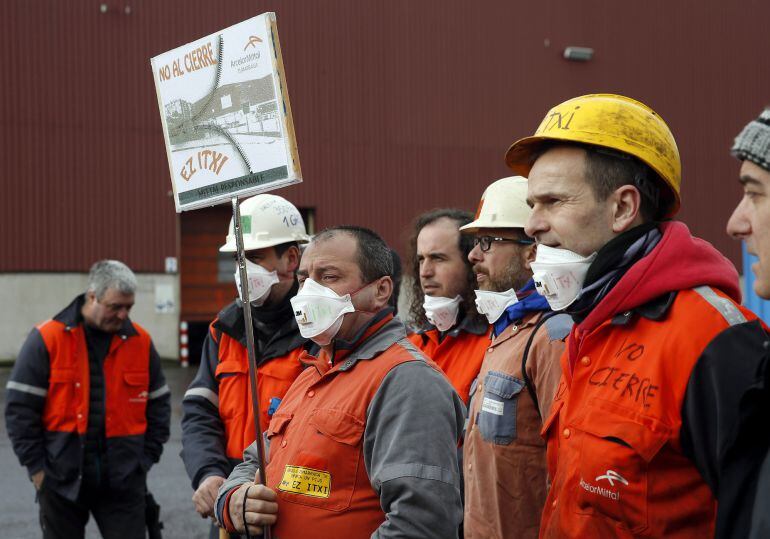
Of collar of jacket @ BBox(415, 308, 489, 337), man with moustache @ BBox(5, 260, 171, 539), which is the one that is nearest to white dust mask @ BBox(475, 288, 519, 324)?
collar of jacket @ BBox(415, 308, 489, 337)

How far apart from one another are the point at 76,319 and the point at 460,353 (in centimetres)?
280

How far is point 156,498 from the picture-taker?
7.46m

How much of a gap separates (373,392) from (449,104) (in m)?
19.1

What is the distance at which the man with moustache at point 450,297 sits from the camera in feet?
13.0

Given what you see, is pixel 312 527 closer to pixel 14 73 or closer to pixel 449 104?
pixel 14 73

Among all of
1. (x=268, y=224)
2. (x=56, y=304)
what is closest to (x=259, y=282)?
(x=268, y=224)

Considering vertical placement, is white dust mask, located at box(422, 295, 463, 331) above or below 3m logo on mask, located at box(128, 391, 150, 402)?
above

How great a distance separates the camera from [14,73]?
17.8 metres

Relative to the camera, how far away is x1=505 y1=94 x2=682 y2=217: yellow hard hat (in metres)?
2.28

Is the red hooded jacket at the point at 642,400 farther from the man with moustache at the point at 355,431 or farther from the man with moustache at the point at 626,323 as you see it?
the man with moustache at the point at 355,431

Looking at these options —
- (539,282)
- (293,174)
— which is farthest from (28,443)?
(539,282)

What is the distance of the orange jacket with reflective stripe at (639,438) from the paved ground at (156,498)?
511 cm

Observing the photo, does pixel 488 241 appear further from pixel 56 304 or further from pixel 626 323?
pixel 56 304

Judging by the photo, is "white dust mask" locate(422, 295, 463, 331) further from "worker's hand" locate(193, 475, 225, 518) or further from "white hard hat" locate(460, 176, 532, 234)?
"worker's hand" locate(193, 475, 225, 518)
